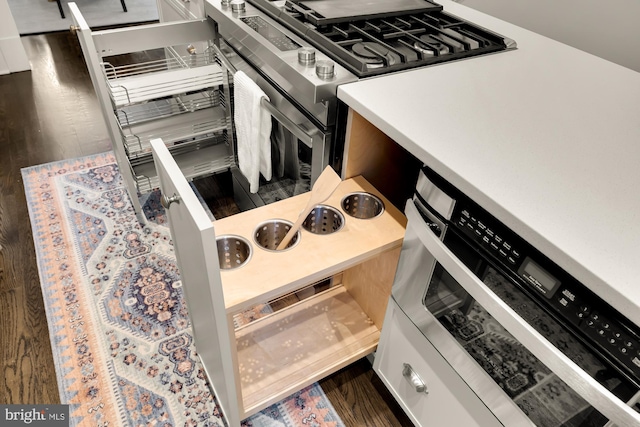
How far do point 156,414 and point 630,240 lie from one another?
123cm

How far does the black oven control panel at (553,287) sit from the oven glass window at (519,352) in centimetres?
3

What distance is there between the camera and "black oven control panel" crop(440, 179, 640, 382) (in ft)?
1.99

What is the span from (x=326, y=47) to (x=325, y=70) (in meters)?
0.16

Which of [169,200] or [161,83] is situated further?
[161,83]

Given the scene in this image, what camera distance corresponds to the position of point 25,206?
6.23 feet

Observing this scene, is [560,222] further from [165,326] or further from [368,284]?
[165,326]

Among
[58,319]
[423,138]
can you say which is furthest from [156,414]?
[423,138]

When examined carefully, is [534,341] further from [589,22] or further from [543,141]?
[589,22]

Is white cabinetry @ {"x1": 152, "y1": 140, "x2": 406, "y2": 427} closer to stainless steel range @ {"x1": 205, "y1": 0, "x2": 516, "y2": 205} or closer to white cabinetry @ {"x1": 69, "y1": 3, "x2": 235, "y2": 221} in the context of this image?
stainless steel range @ {"x1": 205, "y1": 0, "x2": 516, "y2": 205}

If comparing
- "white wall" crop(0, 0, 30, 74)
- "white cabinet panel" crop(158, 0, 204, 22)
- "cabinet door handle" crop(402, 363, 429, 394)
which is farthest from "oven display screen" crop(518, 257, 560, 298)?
"white wall" crop(0, 0, 30, 74)

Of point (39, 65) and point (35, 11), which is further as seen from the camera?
point (35, 11)

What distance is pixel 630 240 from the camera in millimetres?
640

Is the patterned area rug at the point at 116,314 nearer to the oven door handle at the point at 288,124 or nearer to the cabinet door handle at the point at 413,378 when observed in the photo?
the cabinet door handle at the point at 413,378

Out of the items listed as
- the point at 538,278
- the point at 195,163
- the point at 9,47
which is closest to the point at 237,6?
the point at 195,163
